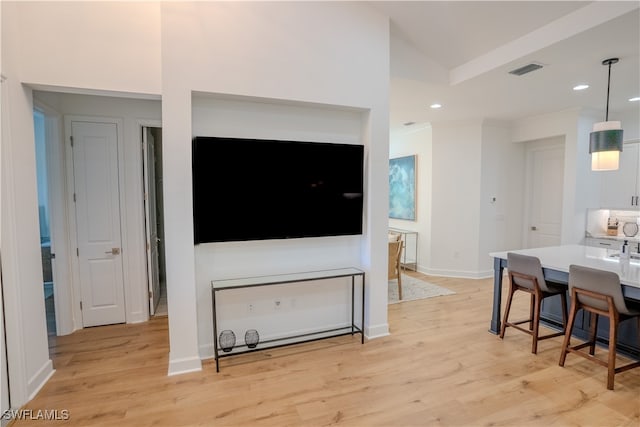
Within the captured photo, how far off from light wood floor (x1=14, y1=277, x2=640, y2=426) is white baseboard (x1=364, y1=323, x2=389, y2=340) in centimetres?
8

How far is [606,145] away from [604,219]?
344 centimetres

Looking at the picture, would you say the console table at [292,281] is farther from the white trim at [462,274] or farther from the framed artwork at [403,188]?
the framed artwork at [403,188]

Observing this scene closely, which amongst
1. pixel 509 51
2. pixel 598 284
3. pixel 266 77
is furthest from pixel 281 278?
pixel 509 51

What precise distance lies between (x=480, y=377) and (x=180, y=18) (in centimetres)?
390

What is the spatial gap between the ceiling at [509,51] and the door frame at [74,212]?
10.4 ft

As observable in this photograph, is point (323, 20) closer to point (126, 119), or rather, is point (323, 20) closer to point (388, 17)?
point (388, 17)

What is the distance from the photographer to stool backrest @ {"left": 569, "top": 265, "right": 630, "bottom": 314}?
2521 mm

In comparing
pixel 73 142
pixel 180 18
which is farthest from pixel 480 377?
pixel 73 142

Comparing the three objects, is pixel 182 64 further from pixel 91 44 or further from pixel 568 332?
pixel 568 332

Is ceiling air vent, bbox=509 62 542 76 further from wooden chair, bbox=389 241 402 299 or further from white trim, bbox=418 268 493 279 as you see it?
white trim, bbox=418 268 493 279

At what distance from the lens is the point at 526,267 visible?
3217mm

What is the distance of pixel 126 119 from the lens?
374cm

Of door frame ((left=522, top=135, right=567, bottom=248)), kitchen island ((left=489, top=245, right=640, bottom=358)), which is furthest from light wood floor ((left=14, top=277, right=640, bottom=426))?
door frame ((left=522, top=135, right=567, bottom=248))

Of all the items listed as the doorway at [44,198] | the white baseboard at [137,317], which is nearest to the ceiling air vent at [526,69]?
the doorway at [44,198]
